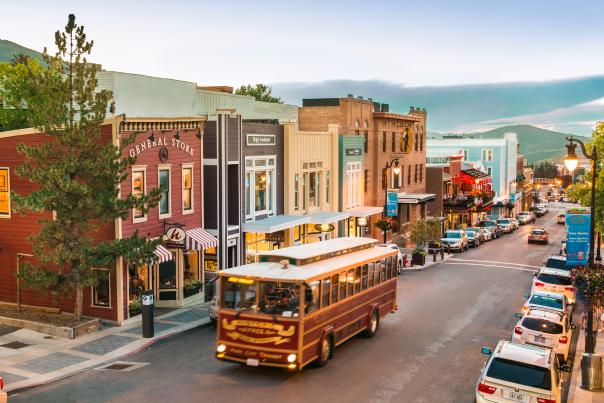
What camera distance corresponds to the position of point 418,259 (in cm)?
4431

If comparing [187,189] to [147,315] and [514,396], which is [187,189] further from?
[514,396]

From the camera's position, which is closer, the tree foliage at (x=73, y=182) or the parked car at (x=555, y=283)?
the tree foliage at (x=73, y=182)

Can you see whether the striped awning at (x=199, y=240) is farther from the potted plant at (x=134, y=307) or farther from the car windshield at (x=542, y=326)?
the car windshield at (x=542, y=326)

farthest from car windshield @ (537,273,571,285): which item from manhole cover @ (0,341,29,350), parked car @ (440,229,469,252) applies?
manhole cover @ (0,341,29,350)

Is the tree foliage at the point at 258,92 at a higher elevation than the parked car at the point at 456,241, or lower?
higher

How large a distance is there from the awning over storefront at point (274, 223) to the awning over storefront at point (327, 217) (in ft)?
4.59

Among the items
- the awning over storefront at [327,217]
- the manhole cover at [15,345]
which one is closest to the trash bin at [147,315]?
the manhole cover at [15,345]

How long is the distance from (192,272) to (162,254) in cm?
411

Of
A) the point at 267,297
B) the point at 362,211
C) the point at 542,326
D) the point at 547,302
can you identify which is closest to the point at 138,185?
the point at 267,297

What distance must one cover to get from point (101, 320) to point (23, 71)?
2359 cm

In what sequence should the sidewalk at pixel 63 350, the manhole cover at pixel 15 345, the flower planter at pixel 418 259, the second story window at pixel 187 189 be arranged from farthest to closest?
the flower planter at pixel 418 259 → the second story window at pixel 187 189 → the manhole cover at pixel 15 345 → the sidewalk at pixel 63 350

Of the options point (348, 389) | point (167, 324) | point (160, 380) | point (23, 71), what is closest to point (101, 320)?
point (167, 324)

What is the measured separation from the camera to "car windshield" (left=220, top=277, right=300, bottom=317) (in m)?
17.9

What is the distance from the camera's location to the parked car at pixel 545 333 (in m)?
20.3
